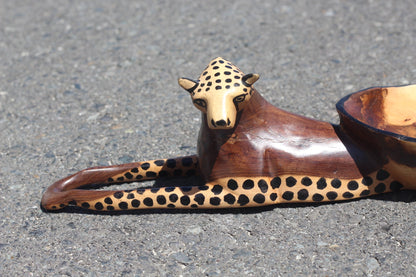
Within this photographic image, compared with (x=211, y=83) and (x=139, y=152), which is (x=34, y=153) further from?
(x=211, y=83)

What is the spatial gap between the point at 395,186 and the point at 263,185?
2.23 ft

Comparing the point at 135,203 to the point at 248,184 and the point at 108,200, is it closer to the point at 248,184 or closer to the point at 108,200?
the point at 108,200

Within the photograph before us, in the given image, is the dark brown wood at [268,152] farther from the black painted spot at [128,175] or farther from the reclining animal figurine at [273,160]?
the black painted spot at [128,175]

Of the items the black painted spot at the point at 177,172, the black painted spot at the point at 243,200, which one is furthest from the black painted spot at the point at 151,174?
the black painted spot at the point at 243,200

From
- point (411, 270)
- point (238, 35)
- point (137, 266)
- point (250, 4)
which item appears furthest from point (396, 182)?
point (250, 4)

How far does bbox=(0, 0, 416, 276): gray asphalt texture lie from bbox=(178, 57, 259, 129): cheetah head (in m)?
0.60

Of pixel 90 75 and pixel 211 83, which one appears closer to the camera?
pixel 211 83

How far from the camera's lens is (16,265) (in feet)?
9.85

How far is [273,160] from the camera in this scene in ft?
10.0

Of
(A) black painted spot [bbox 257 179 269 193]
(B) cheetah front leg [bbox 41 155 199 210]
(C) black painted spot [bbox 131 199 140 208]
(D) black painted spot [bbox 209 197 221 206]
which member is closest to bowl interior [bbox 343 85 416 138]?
(A) black painted spot [bbox 257 179 269 193]

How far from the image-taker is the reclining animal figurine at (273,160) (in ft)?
9.83

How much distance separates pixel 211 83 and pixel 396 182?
3.49 ft

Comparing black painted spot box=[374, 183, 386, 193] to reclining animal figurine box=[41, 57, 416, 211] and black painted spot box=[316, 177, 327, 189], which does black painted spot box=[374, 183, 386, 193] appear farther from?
black painted spot box=[316, 177, 327, 189]

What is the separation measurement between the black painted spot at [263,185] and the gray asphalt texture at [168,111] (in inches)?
7.3
